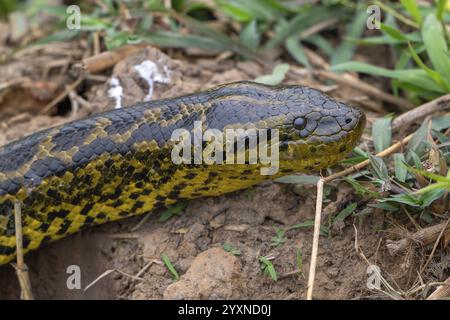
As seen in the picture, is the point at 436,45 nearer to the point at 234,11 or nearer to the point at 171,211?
the point at 234,11

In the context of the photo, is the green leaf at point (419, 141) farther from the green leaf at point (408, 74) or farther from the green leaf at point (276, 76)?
the green leaf at point (276, 76)

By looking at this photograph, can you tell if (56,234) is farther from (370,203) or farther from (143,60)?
(370,203)

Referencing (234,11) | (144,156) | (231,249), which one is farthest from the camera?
(234,11)

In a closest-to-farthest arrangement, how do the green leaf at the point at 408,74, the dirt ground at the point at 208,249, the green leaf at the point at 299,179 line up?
A: the dirt ground at the point at 208,249 → the green leaf at the point at 299,179 → the green leaf at the point at 408,74

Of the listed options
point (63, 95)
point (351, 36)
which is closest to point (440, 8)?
point (351, 36)

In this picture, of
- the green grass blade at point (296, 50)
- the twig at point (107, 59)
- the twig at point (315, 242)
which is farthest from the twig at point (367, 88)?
the twig at point (315, 242)
